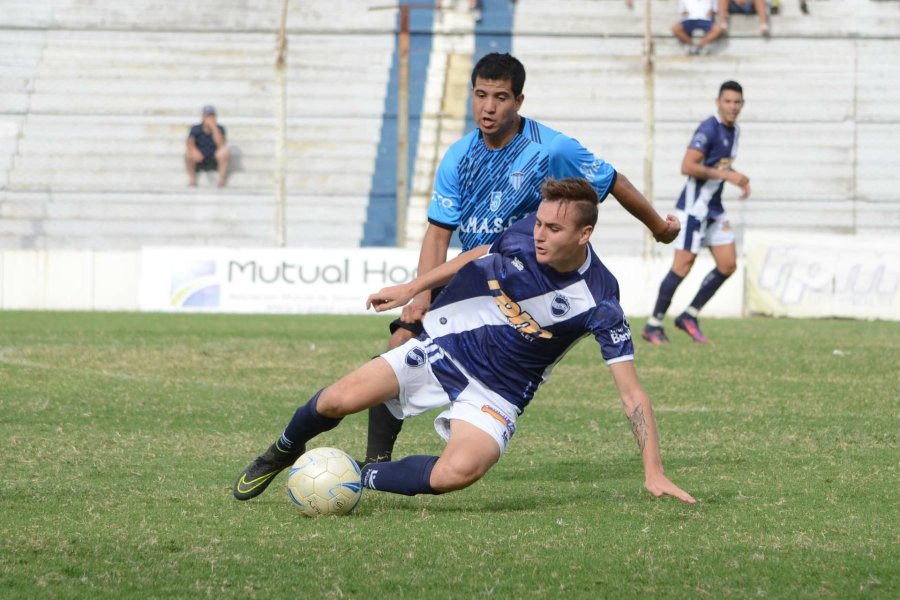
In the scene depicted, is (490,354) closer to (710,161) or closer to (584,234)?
(584,234)

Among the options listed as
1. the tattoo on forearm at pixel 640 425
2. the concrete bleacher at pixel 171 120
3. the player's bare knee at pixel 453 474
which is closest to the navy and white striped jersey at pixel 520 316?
the tattoo on forearm at pixel 640 425

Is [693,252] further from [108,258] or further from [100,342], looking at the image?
[108,258]

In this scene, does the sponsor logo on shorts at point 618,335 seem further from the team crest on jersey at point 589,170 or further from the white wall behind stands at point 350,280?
the white wall behind stands at point 350,280

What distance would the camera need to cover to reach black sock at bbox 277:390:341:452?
5848 mm

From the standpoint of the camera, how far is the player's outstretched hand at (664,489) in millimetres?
5602

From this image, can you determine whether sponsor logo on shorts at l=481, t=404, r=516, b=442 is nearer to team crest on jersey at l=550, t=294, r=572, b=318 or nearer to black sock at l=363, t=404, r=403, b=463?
team crest on jersey at l=550, t=294, r=572, b=318

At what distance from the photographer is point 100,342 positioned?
1352cm

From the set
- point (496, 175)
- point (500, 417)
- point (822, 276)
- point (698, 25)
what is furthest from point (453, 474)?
point (698, 25)

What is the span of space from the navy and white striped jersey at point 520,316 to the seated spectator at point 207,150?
17580 mm

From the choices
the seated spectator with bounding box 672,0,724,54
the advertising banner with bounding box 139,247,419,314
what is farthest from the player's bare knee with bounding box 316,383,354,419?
the seated spectator with bounding box 672,0,724,54

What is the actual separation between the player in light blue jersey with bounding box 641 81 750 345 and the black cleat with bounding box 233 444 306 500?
8084 millimetres

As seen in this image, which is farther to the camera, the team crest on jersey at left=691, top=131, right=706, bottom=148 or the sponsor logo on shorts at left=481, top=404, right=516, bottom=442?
the team crest on jersey at left=691, top=131, right=706, bottom=148

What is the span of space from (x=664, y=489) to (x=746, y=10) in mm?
20789

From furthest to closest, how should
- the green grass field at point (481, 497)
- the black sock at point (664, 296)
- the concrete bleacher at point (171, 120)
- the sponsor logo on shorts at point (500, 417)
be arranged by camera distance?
the concrete bleacher at point (171, 120) → the black sock at point (664, 296) → the sponsor logo on shorts at point (500, 417) → the green grass field at point (481, 497)
